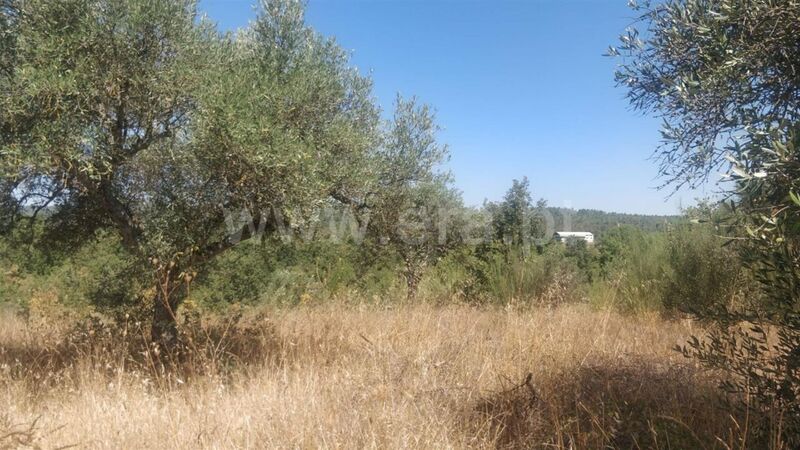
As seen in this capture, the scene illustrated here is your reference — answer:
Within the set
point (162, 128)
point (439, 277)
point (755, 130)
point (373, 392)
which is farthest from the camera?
point (439, 277)

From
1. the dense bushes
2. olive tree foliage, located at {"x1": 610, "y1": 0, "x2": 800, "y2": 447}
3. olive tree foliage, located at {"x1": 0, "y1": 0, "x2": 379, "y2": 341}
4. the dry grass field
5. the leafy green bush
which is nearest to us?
olive tree foliage, located at {"x1": 610, "y1": 0, "x2": 800, "y2": 447}

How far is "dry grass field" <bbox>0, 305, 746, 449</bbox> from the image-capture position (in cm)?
284

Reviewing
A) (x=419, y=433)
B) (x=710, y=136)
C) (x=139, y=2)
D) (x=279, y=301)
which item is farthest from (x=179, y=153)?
(x=279, y=301)

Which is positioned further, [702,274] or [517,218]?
[517,218]

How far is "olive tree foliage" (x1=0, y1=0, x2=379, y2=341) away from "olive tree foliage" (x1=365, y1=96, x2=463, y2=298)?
1.74 metres

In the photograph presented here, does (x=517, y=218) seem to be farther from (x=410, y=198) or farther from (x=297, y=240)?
(x=297, y=240)

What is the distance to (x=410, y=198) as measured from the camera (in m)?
7.26

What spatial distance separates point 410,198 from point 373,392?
418cm

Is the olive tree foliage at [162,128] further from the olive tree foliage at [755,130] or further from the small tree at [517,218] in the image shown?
the small tree at [517,218]

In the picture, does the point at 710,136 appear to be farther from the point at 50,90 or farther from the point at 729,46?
the point at 50,90

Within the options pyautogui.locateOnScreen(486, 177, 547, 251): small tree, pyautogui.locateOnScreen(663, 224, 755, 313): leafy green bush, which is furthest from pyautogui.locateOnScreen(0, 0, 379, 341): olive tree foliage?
pyautogui.locateOnScreen(486, 177, 547, 251): small tree

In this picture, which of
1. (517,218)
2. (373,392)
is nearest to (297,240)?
(373,392)

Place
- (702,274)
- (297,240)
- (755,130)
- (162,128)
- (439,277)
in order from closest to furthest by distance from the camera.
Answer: (755,130)
(162,128)
(297,240)
(702,274)
(439,277)

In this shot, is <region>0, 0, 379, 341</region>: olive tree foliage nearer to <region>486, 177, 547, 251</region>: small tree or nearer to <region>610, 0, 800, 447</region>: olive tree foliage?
<region>610, 0, 800, 447</region>: olive tree foliage
